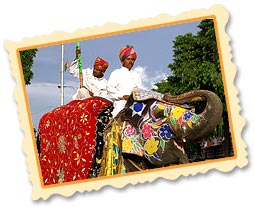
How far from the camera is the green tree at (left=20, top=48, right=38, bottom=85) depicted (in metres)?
5.22

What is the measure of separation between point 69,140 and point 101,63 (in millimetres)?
710

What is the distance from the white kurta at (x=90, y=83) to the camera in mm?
5418

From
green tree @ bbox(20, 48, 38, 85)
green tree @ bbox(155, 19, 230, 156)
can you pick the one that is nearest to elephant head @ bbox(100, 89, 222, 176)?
green tree @ bbox(155, 19, 230, 156)

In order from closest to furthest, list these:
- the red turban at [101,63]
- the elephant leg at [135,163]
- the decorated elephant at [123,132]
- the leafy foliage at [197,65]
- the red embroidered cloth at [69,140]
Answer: the decorated elephant at [123,132] < the elephant leg at [135,163] < the leafy foliage at [197,65] < the red turban at [101,63] < the red embroidered cloth at [69,140]

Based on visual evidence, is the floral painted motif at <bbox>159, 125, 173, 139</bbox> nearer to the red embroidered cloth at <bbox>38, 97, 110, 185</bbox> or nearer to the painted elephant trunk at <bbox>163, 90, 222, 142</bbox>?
the painted elephant trunk at <bbox>163, 90, 222, 142</bbox>

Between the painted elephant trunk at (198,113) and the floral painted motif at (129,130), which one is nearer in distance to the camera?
the painted elephant trunk at (198,113)

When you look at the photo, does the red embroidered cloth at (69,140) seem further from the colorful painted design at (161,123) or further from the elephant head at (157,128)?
the colorful painted design at (161,123)

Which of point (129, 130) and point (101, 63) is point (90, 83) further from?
point (129, 130)

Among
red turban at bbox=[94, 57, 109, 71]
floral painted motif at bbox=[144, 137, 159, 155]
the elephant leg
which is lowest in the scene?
the elephant leg

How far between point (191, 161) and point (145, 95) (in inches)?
24.5

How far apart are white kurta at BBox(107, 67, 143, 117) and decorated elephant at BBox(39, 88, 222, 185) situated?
0.06 metres

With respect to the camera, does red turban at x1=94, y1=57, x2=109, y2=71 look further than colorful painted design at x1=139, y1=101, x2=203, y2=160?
Yes

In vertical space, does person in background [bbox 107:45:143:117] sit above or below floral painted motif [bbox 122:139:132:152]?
above

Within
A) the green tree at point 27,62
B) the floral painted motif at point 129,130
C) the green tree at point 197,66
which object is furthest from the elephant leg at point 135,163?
the green tree at point 27,62
